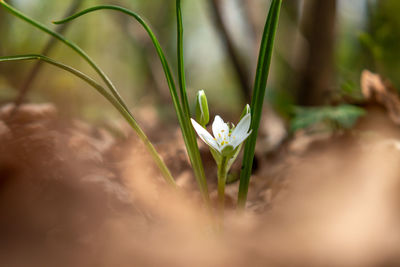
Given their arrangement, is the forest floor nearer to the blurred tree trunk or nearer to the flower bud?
the flower bud

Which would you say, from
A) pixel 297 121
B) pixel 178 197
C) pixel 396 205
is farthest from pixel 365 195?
pixel 297 121

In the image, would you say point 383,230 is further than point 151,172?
No

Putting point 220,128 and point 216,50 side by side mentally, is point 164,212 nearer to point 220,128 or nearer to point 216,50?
point 220,128

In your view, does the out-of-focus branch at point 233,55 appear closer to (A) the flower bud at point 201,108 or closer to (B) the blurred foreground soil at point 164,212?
(B) the blurred foreground soil at point 164,212

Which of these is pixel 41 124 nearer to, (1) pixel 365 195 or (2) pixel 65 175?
(2) pixel 65 175

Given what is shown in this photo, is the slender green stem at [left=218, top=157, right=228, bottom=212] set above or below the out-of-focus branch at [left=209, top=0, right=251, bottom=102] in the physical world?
below

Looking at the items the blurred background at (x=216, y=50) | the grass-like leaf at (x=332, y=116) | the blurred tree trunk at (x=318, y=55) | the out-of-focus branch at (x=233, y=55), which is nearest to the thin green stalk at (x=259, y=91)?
the grass-like leaf at (x=332, y=116)

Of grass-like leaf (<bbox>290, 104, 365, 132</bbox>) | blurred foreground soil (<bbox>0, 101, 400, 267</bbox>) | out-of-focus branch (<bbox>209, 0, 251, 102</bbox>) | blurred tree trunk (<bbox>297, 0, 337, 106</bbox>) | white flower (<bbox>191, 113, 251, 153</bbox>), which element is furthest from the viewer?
out-of-focus branch (<bbox>209, 0, 251, 102</bbox>)

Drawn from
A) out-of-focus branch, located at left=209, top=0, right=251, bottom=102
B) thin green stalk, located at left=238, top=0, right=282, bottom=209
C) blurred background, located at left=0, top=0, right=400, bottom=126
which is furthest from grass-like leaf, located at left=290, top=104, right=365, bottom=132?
out-of-focus branch, located at left=209, top=0, right=251, bottom=102

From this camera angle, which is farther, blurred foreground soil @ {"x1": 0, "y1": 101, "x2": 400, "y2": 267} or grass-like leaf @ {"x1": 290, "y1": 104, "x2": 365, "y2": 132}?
grass-like leaf @ {"x1": 290, "y1": 104, "x2": 365, "y2": 132}
